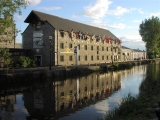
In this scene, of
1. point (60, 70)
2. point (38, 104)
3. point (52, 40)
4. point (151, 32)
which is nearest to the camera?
point (38, 104)

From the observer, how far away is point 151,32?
73.9 m

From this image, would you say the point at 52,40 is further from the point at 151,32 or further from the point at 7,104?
the point at 151,32

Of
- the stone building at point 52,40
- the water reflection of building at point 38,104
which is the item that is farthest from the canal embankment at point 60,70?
the water reflection of building at point 38,104

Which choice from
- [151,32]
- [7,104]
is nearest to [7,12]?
[7,104]

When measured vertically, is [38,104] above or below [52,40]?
below

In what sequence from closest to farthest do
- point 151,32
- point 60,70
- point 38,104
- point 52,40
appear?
point 38,104 → point 60,70 → point 52,40 → point 151,32

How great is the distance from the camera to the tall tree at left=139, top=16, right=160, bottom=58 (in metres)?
72.8

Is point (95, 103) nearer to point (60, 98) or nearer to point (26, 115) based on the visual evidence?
point (60, 98)

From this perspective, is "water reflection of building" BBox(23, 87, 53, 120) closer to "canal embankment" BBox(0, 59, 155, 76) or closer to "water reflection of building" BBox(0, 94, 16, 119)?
"water reflection of building" BBox(0, 94, 16, 119)

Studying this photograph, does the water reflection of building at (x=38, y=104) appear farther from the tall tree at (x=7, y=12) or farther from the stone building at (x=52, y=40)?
the stone building at (x=52, y=40)

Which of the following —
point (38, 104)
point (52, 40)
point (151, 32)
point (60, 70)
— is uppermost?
point (151, 32)

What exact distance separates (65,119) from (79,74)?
22.8m

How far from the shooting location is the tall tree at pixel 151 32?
7275 cm

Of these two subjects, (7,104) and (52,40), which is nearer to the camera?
(7,104)
